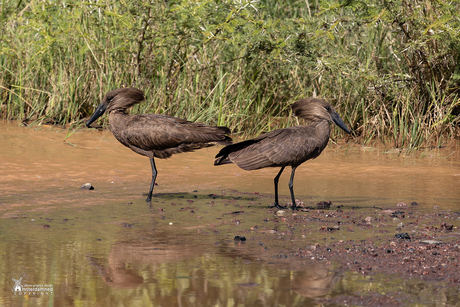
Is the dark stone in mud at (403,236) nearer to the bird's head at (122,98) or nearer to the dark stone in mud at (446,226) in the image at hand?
the dark stone in mud at (446,226)

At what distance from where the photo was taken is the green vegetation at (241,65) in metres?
9.88

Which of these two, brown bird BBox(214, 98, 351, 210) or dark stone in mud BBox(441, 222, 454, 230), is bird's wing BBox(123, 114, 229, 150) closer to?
brown bird BBox(214, 98, 351, 210)

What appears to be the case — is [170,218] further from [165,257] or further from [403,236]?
[403,236]

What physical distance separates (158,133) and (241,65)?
3944 mm

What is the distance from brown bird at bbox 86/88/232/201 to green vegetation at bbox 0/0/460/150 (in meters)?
2.67

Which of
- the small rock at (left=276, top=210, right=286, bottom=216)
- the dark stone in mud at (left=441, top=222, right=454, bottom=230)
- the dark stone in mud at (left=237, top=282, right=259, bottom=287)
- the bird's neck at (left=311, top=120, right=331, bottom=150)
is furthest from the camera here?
the bird's neck at (left=311, top=120, right=331, bottom=150)

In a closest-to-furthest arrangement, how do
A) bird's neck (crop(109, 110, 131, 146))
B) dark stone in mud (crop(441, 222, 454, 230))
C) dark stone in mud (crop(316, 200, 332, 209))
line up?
dark stone in mud (crop(441, 222, 454, 230)) < dark stone in mud (crop(316, 200, 332, 209)) < bird's neck (crop(109, 110, 131, 146))

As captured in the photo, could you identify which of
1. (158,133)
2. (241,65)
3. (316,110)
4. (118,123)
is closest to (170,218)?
(158,133)

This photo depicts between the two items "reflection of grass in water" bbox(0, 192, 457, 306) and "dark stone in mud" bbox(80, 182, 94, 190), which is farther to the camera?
"dark stone in mud" bbox(80, 182, 94, 190)

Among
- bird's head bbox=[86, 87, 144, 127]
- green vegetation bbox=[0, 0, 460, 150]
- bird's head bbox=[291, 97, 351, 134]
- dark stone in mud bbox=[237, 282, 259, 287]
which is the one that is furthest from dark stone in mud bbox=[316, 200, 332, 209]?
green vegetation bbox=[0, 0, 460, 150]

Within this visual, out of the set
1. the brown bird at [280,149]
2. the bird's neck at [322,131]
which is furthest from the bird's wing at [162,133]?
the bird's neck at [322,131]

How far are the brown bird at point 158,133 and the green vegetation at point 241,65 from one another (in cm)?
267

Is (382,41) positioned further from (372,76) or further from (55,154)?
(55,154)

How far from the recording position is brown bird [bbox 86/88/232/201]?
7199 millimetres
